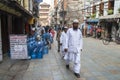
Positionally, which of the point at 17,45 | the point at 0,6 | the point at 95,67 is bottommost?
the point at 95,67

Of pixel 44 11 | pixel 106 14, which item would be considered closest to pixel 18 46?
pixel 106 14

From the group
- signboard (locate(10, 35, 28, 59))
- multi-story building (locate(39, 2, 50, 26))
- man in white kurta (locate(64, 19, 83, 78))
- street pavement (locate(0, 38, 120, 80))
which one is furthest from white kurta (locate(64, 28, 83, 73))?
multi-story building (locate(39, 2, 50, 26))

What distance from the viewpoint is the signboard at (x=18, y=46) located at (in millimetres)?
11992

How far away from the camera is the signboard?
12.0 meters

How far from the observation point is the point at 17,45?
39.6 feet

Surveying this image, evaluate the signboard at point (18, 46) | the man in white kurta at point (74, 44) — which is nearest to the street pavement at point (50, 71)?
the signboard at point (18, 46)

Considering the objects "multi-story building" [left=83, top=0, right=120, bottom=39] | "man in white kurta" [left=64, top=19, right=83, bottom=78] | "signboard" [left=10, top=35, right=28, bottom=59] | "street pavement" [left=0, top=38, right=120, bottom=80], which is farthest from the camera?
"multi-story building" [left=83, top=0, right=120, bottom=39]

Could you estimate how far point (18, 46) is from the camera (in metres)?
12.1

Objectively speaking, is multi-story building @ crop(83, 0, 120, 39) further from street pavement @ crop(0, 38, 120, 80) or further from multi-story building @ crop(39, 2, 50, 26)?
multi-story building @ crop(39, 2, 50, 26)

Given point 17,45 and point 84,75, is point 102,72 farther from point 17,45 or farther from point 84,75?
point 17,45

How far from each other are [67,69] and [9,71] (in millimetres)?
2286

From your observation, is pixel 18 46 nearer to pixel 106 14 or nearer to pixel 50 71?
pixel 50 71

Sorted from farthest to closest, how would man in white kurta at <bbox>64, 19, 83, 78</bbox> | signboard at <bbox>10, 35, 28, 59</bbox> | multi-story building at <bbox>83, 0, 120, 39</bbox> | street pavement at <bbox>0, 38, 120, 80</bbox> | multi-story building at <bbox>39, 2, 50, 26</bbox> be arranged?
multi-story building at <bbox>39, 2, 50, 26</bbox>
multi-story building at <bbox>83, 0, 120, 39</bbox>
signboard at <bbox>10, 35, 28, 59</bbox>
man in white kurta at <bbox>64, 19, 83, 78</bbox>
street pavement at <bbox>0, 38, 120, 80</bbox>

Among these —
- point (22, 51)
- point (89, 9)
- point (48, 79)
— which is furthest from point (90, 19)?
point (48, 79)
